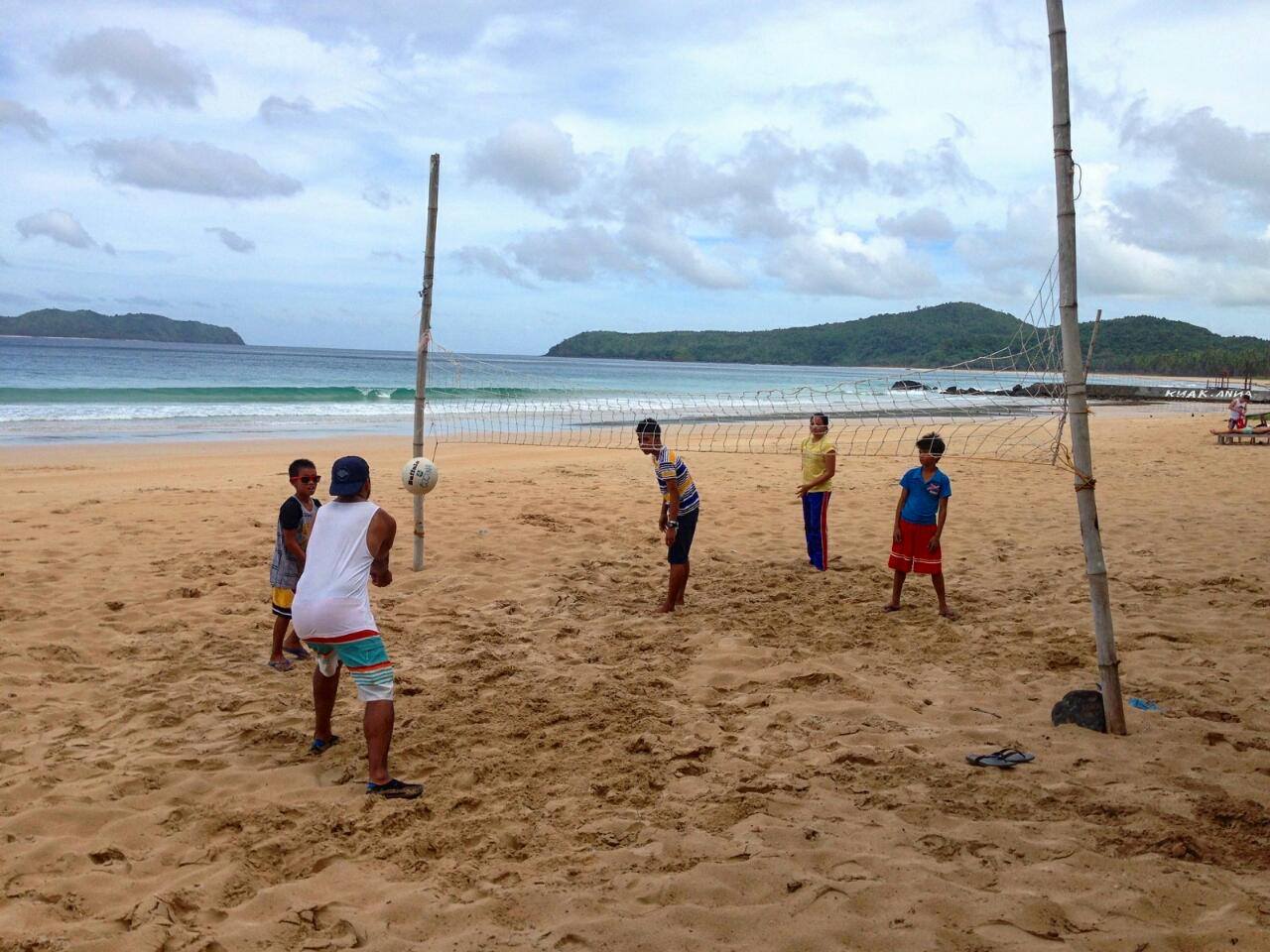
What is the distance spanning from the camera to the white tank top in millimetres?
3633

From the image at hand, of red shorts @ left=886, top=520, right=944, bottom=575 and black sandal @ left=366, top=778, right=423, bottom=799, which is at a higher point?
red shorts @ left=886, top=520, right=944, bottom=575

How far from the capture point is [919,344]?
346 ft

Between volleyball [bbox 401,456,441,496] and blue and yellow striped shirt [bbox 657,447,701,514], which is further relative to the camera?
volleyball [bbox 401,456,441,496]

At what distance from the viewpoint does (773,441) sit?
1970 cm

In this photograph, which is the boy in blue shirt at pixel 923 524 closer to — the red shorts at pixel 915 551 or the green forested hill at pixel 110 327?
the red shorts at pixel 915 551

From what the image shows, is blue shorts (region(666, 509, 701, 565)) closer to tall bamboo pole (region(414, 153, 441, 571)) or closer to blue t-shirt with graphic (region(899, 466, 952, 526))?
blue t-shirt with graphic (region(899, 466, 952, 526))

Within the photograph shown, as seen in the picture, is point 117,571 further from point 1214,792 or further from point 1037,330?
point 1214,792

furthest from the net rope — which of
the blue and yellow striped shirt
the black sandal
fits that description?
the black sandal

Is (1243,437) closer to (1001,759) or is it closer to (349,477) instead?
(1001,759)

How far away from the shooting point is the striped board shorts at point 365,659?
3688mm

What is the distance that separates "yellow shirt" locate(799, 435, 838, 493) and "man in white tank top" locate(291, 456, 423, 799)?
424 centimetres

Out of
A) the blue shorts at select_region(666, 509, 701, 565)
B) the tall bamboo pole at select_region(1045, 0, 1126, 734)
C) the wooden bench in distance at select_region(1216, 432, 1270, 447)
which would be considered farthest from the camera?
the wooden bench in distance at select_region(1216, 432, 1270, 447)

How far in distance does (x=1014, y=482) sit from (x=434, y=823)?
10.6 metres

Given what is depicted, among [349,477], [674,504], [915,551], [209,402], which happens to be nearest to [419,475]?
[674,504]
